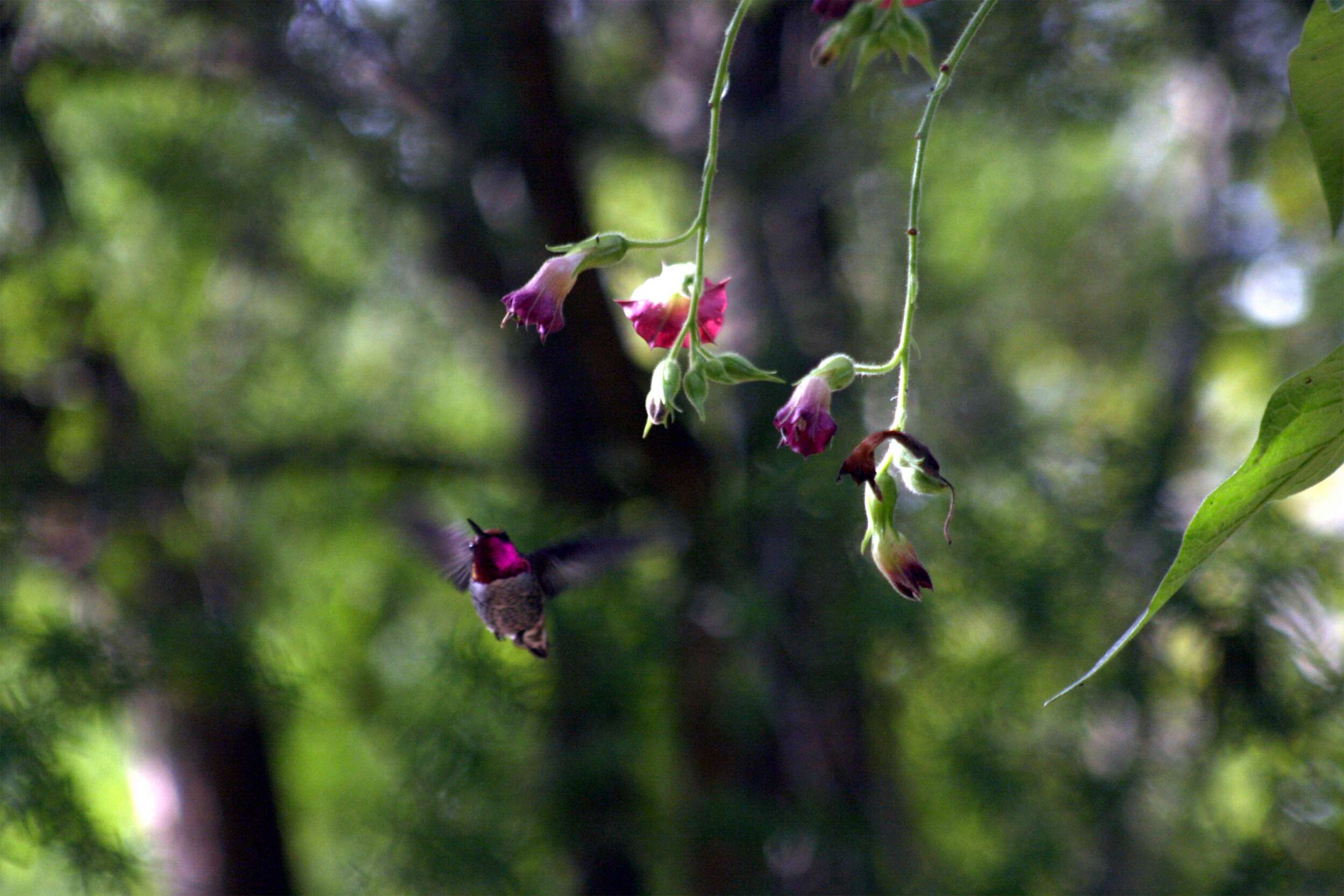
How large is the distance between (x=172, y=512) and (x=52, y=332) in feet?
0.97

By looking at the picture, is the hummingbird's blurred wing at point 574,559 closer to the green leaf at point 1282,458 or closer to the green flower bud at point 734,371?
the green flower bud at point 734,371

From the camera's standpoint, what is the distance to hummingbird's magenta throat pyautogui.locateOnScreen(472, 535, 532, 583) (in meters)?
0.71

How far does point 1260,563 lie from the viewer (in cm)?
141

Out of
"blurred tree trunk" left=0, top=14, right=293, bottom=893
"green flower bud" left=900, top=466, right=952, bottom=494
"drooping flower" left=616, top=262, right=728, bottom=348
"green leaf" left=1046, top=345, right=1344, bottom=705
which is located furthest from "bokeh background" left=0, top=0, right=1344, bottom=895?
"green leaf" left=1046, top=345, right=1344, bottom=705

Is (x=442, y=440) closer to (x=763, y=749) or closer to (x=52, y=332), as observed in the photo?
(x=52, y=332)

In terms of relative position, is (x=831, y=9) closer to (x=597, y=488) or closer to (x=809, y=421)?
(x=809, y=421)

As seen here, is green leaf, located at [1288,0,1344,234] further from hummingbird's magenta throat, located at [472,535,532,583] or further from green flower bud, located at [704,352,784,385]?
hummingbird's magenta throat, located at [472,535,532,583]

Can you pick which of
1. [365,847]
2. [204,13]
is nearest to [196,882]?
[365,847]

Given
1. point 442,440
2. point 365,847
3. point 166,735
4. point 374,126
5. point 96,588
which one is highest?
point 374,126

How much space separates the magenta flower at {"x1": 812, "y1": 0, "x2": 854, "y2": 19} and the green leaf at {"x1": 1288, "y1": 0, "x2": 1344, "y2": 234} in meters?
0.17

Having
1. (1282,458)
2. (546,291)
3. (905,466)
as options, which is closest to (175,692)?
(546,291)

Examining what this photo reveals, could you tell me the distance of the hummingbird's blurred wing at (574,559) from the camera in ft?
2.63

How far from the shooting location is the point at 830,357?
0.51 m

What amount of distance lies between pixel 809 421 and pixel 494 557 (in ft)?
0.97
